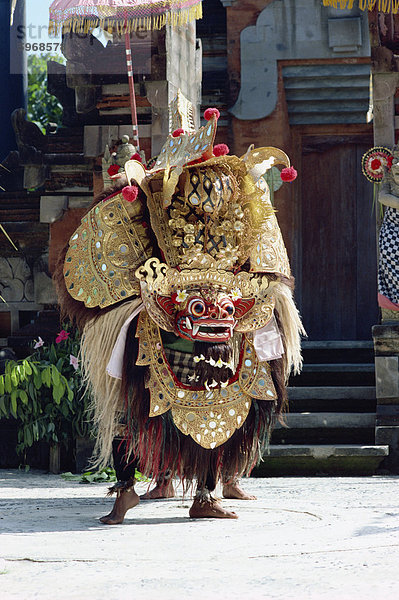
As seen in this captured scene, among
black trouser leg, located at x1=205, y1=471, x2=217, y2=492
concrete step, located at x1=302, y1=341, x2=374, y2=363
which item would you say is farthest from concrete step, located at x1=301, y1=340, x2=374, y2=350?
black trouser leg, located at x1=205, y1=471, x2=217, y2=492

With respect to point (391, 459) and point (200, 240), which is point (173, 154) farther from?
point (391, 459)

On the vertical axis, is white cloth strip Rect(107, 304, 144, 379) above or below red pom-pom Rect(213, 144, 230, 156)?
below

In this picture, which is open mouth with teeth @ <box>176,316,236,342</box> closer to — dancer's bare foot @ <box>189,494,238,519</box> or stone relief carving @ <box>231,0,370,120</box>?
dancer's bare foot @ <box>189,494,238,519</box>

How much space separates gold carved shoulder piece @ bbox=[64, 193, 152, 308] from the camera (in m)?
4.91

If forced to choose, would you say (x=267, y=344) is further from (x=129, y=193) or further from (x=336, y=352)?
(x=336, y=352)

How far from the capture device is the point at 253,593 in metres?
3.11

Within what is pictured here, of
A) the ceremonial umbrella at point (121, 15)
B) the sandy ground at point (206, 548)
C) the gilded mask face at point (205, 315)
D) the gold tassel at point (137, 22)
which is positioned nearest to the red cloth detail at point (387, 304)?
the sandy ground at point (206, 548)

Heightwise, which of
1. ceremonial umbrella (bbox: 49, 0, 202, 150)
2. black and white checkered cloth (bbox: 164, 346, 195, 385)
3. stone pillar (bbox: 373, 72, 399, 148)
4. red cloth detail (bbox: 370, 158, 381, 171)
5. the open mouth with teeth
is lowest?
black and white checkered cloth (bbox: 164, 346, 195, 385)

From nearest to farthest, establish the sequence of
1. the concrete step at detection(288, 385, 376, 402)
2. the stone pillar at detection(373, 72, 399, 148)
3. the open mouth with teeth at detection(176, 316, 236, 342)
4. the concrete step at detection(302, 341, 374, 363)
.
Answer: the open mouth with teeth at detection(176, 316, 236, 342) → the stone pillar at detection(373, 72, 399, 148) → the concrete step at detection(288, 385, 376, 402) → the concrete step at detection(302, 341, 374, 363)

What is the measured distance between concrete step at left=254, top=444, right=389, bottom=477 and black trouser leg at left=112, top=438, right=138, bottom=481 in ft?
6.89

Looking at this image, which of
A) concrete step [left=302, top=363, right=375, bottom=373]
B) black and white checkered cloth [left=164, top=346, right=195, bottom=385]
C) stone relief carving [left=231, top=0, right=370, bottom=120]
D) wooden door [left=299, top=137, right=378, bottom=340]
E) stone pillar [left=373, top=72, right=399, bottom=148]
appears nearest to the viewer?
black and white checkered cloth [left=164, top=346, right=195, bottom=385]

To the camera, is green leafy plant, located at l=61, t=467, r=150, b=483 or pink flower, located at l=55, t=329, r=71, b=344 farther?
pink flower, located at l=55, t=329, r=71, b=344

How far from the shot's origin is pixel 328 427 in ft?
24.2

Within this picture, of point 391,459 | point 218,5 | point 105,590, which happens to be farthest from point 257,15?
point 105,590
